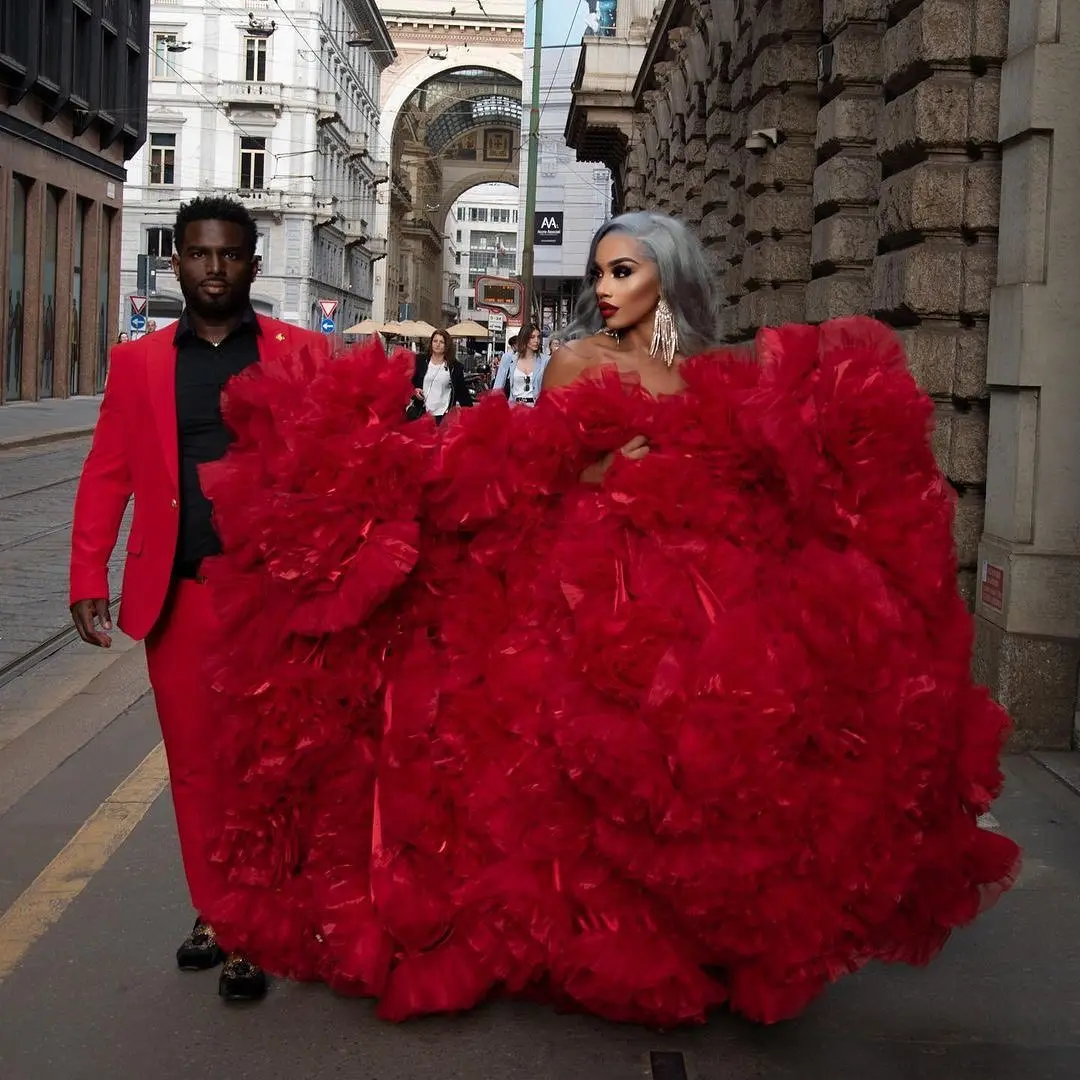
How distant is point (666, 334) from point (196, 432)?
1099mm

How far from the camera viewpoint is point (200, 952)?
4.04 metres

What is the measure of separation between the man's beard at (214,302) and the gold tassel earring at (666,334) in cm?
96

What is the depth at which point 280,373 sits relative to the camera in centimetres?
357

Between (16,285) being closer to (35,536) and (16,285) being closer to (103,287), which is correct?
(103,287)

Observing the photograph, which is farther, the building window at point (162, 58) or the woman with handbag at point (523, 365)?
the building window at point (162, 58)

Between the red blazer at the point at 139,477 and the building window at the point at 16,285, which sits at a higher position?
the building window at the point at 16,285

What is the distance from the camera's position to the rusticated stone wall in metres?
7.26

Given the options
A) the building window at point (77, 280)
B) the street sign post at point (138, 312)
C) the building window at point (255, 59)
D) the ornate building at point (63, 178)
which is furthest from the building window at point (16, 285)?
the building window at point (255, 59)

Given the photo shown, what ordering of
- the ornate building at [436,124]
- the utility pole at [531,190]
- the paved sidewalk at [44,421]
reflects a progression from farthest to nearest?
the ornate building at [436,124] → the utility pole at [531,190] → the paved sidewalk at [44,421]

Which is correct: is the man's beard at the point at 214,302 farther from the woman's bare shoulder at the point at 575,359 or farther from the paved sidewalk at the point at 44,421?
the paved sidewalk at the point at 44,421

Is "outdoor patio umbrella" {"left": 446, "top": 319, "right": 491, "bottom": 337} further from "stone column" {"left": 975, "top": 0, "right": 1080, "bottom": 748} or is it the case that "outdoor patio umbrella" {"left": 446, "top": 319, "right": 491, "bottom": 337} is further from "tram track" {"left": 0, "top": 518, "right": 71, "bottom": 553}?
→ "stone column" {"left": 975, "top": 0, "right": 1080, "bottom": 748}

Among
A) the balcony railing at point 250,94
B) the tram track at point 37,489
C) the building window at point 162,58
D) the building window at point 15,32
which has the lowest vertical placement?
the tram track at point 37,489

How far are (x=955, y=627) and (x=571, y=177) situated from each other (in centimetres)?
4427

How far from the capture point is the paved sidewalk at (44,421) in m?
25.7
